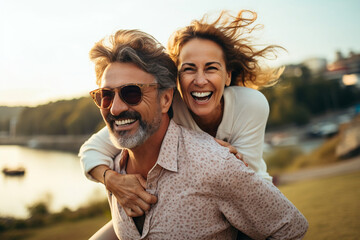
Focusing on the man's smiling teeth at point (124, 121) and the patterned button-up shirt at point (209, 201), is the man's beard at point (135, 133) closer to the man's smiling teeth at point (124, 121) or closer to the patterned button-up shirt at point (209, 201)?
the man's smiling teeth at point (124, 121)

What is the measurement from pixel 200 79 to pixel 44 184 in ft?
93.9

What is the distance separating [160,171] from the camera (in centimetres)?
185

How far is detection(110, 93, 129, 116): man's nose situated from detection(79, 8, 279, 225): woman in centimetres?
50

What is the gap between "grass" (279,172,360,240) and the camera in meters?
4.40

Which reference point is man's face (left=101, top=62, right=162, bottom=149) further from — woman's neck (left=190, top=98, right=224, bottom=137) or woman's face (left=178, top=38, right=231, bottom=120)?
woman's neck (left=190, top=98, right=224, bottom=137)

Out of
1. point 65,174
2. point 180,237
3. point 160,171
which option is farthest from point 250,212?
point 65,174

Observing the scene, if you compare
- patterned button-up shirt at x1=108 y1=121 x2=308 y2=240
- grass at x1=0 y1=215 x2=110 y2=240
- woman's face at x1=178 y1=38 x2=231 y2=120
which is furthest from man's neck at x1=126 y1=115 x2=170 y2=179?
grass at x1=0 y1=215 x2=110 y2=240

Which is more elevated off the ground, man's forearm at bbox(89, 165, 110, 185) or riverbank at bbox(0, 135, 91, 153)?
man's forearm at bbox(89, 165, 110, 185)

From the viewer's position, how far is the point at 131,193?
184cm

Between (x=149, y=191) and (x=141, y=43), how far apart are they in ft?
3.25

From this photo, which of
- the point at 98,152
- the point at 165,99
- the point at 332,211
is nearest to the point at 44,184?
the point at 332,211

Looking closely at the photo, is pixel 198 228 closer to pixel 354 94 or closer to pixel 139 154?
pixel 139 154

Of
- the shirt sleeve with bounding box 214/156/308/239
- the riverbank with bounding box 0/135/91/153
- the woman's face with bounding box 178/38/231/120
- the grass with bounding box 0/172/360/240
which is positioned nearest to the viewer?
the shirt sleeve with bounding box 214/156/308/239

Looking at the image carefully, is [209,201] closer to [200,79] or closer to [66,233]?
[200,79]
